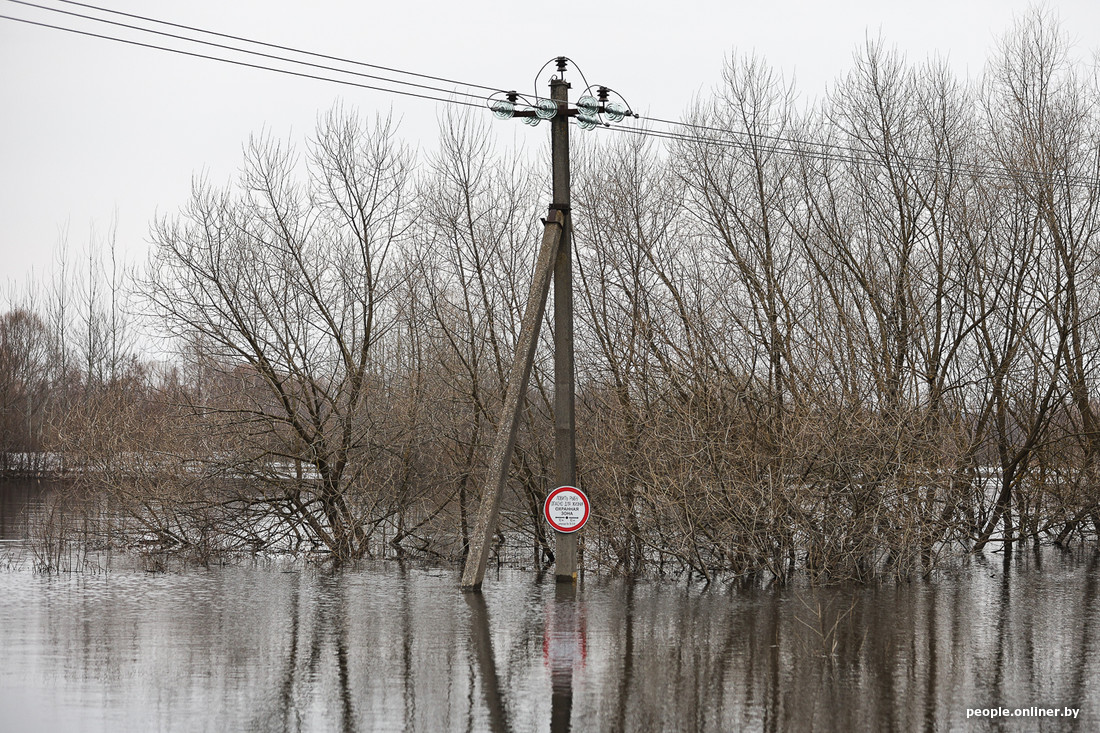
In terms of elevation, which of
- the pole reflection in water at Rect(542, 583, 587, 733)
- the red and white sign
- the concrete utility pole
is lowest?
the pole reflection in water at Rect(542, 583, 587, 733)

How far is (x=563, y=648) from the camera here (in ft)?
32.3

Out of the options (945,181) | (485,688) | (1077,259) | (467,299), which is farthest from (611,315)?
(485,688)

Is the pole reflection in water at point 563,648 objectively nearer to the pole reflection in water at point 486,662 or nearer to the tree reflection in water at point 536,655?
the tree reflection in water at point 536,655

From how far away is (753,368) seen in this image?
55.0 feet

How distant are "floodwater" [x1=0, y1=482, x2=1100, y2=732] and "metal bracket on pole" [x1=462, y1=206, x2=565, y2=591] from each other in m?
0.58

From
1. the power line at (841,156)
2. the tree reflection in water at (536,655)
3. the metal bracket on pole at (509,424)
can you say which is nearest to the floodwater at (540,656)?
the tree reflection in water at (536,655)

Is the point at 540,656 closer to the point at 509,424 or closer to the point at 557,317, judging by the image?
the point at 509,424

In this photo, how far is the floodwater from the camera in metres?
7.30

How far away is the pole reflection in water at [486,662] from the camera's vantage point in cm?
724

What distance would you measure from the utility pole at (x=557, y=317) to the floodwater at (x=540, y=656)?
64 cm

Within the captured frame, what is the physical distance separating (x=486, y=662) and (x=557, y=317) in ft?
19.6

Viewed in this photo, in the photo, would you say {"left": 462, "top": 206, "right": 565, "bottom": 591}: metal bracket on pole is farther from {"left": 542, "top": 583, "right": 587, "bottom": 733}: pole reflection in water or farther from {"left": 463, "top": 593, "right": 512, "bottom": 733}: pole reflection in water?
{"left": 542, "top": 583, "right": 587, "bottom": 733}: pole reflection in water

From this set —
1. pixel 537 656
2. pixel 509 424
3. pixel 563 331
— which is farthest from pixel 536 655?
pixel 563 331

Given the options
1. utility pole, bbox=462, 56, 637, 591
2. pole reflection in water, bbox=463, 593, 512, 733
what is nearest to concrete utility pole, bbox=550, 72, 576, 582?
utility pole, bbox=462, 56, 637, 591
